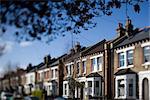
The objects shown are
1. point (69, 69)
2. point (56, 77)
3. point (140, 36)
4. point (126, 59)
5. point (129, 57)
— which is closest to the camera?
point (56, 77)

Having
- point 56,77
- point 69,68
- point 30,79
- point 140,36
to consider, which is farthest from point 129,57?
point 30,79

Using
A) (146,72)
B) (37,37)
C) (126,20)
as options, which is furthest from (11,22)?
(146,72)

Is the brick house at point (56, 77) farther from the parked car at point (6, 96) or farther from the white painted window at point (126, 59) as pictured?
the white painted window at point (126, 59)

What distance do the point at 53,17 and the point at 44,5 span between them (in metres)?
0.13

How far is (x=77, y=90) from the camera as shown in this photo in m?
3.02

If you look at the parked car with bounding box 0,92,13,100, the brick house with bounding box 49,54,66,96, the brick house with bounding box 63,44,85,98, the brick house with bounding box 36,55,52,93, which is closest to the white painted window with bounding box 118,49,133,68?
the brick house with bounding box 63,44,85,98

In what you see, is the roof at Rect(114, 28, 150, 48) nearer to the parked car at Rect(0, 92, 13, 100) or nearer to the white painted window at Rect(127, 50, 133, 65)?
the white painted window at Rect(127, 50, 133, 65)

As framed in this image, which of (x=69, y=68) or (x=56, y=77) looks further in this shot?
(x=69, y=68)

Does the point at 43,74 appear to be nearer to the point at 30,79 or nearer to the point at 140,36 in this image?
the point at 30,79

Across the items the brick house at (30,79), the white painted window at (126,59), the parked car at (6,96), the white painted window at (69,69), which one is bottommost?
the parked car at (6,96)

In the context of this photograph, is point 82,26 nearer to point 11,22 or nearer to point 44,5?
point 44,5

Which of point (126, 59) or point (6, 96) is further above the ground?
point (126, 59)

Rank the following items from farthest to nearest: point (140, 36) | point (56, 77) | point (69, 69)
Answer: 1. point (140, 36)
2. point (69, 69)
3. point (56, 77)

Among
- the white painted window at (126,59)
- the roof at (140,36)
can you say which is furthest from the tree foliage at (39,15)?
the white painted window at (126,59)
